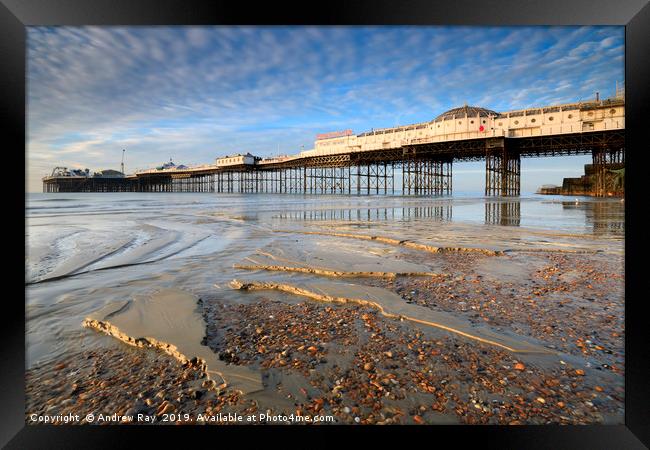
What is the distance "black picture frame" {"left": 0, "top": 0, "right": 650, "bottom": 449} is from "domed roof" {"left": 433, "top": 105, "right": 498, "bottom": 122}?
5031cm

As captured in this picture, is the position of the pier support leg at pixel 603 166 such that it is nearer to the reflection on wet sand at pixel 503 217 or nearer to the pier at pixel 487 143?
the pier at pixel 487 143

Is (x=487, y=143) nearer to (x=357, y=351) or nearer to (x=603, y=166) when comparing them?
(x=603, y=166)

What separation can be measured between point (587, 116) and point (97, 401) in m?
48.1

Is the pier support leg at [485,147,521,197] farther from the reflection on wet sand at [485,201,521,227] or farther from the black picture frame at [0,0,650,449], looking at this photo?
the black picture frame at [0,0,650,449]

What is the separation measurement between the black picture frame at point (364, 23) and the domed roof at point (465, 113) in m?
50.3

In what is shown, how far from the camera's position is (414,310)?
9.12ft

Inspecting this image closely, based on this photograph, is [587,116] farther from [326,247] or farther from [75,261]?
[75,261]

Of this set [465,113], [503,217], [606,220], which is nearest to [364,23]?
[606,220]

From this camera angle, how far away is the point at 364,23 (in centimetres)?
206

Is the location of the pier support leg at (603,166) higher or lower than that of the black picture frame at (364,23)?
higher

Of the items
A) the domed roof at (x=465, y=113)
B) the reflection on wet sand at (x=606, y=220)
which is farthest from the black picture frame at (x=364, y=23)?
the domed roof at (x=465, y=113)

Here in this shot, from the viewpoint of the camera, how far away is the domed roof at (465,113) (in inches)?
1784

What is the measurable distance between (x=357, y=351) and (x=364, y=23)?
225 centimetres

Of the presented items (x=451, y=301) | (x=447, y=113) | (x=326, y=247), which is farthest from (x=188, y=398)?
(x=447, y=113)
